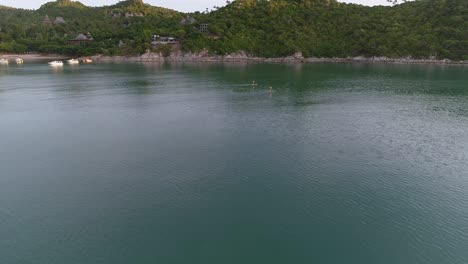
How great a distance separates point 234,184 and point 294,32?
13853 centimetres

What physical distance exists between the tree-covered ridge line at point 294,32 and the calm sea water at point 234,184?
93.6m

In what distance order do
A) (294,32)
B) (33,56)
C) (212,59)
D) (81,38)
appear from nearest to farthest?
1. (212,59)
2. (33,56)
3. (294,32)
4. (81,38)

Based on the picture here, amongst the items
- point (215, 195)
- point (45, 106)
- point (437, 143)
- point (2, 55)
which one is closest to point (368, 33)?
point (437, 143)

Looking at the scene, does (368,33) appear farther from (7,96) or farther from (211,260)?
(211,260)

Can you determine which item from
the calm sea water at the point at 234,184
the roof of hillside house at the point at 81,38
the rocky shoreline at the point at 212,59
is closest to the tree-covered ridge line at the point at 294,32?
the rocky shoreline at the point at 212,59

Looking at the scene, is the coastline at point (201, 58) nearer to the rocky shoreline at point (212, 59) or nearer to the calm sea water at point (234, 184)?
the rocky shoreline at point (212, 59)

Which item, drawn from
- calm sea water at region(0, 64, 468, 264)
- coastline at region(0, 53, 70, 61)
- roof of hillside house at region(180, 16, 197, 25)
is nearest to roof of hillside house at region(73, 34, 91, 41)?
coastline at region(0, 53, 70, 61)

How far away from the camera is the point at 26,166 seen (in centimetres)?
2908

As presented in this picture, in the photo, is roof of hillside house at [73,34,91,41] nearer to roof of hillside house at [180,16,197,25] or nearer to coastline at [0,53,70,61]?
coastline at [0,53,70,61]

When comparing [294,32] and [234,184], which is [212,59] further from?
[234,184]

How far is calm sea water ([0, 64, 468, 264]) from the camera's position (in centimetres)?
1820

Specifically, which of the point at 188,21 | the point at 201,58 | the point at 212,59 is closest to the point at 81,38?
the point at 188,21

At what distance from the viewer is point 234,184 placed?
25.7m

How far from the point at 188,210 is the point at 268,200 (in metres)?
5.74
